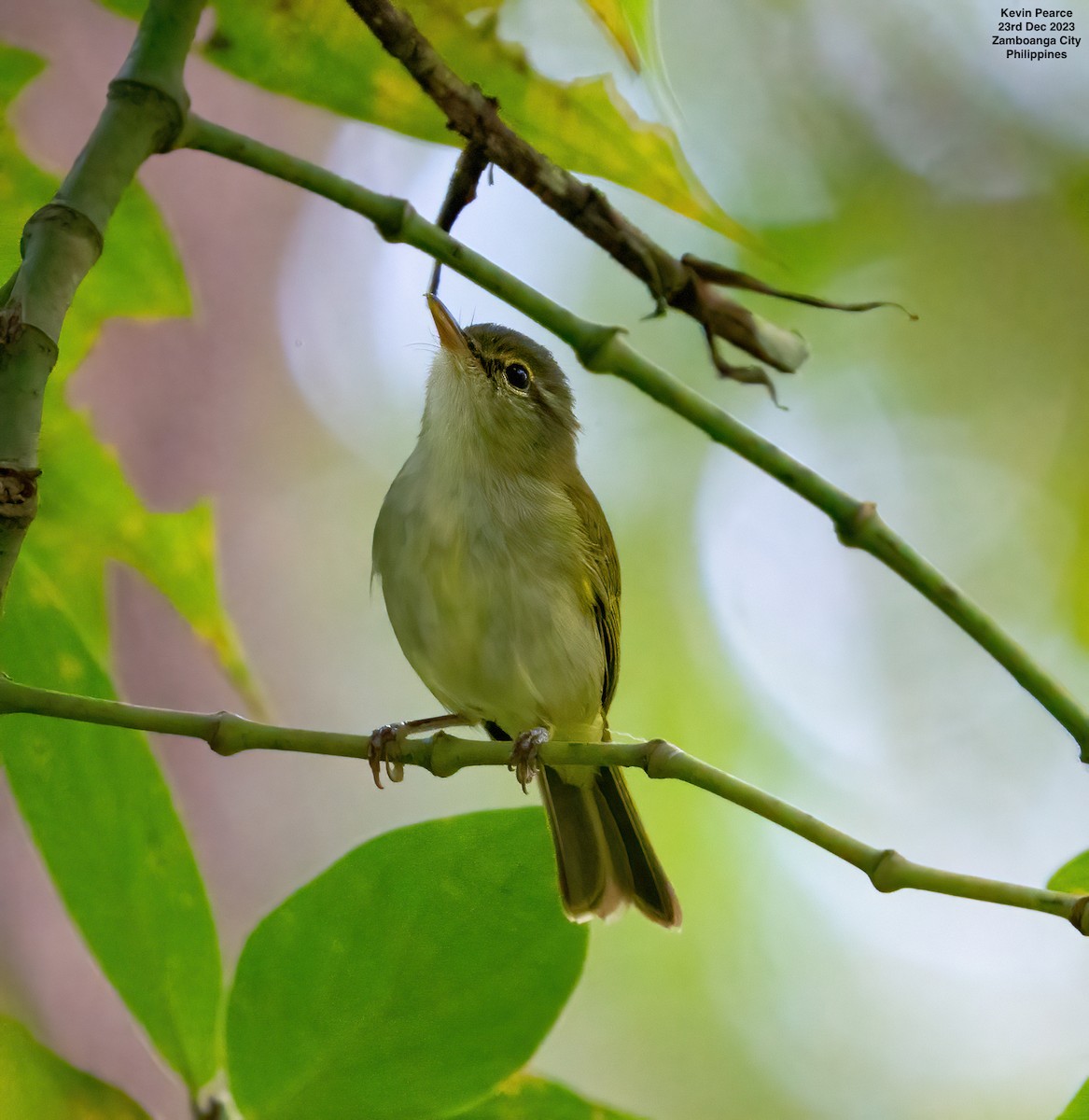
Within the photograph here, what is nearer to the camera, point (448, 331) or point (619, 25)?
point (619, 25)

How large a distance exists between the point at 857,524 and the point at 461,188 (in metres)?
0.43

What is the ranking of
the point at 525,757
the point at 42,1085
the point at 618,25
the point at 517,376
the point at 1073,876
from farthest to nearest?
1. the point at 517,376
2. the point at 525,757
3. the point at 618,25
4. the point at 1073,876
5. the point at 42,1085

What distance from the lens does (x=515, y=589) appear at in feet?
5.02

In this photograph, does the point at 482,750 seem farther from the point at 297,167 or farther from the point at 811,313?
the point at 811,313

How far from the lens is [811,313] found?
232cm

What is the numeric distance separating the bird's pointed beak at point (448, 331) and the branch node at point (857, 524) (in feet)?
2.75

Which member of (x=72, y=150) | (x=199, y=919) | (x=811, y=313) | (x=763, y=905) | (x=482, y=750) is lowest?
(x=199, y=919)

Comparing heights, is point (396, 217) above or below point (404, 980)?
above

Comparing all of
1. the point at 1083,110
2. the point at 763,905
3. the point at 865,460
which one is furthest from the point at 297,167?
the point at 763,905

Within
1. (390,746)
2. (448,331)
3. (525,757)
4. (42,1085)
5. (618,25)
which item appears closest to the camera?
(42,1085)

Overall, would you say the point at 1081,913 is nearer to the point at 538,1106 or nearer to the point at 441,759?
the point at 538,1106

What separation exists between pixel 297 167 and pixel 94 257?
12cm

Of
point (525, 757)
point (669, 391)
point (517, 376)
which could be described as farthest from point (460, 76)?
point (517, 376)

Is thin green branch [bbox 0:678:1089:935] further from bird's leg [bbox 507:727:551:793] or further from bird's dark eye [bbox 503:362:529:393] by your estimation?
bird's dark eye [bbox 503:362:529:393]
